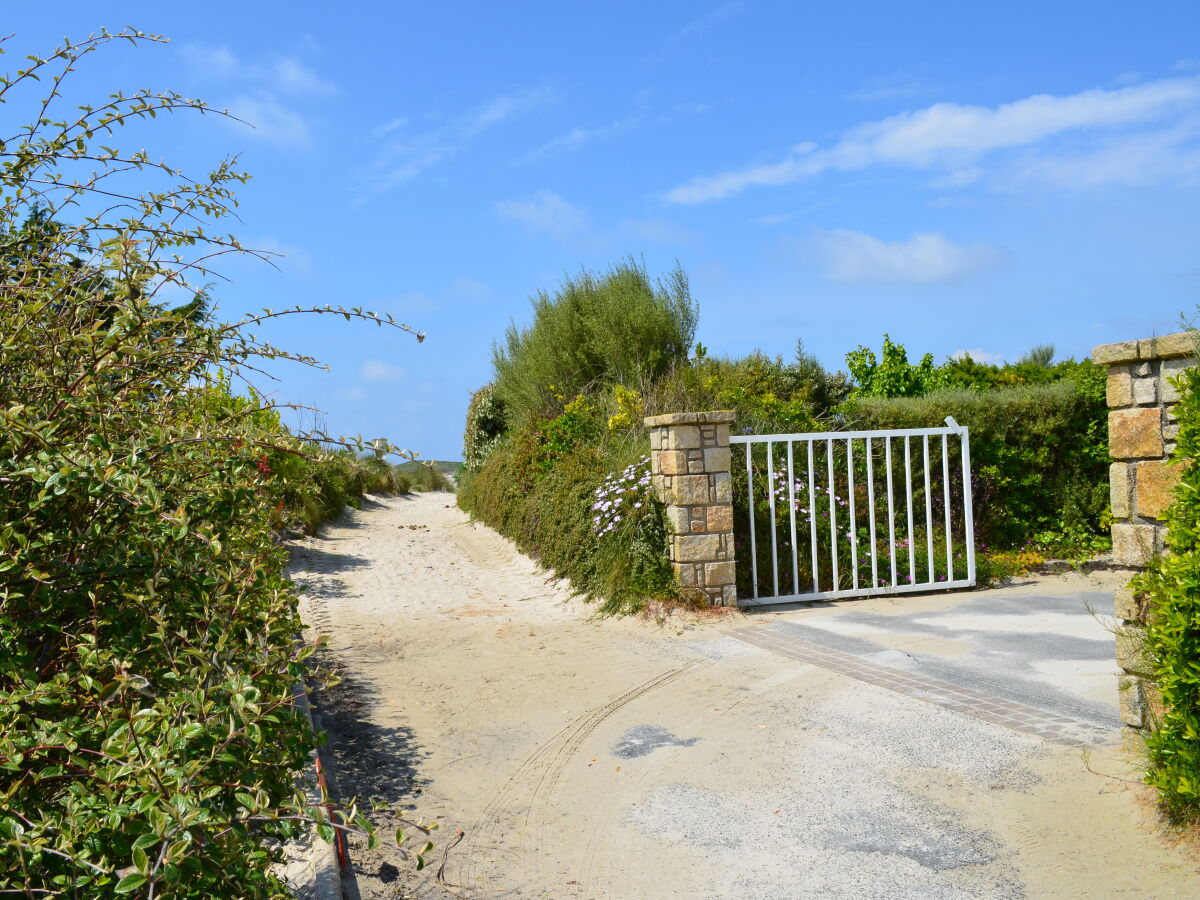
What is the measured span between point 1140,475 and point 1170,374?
17.5 inches

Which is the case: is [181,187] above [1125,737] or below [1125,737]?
above

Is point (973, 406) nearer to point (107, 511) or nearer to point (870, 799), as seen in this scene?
point (870, 799)

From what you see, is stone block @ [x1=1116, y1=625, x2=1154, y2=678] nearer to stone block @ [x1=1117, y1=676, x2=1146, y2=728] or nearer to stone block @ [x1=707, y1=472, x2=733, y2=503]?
stone block @ [x1=1117, y1=676, x2=1146, y2=728]

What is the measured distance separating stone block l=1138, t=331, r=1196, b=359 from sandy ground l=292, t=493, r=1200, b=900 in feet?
5.95

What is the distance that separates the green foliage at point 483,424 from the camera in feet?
66.6

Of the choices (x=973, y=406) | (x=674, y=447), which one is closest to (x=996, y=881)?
(x=674, y=447)

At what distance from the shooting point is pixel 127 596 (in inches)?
79.7

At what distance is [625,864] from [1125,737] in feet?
7.51

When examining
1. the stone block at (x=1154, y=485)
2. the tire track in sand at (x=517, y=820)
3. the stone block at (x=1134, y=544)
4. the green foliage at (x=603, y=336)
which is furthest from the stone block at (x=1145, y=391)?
the green foliage at (x=603, y=336)

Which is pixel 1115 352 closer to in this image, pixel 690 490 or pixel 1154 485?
pixel 1154 485

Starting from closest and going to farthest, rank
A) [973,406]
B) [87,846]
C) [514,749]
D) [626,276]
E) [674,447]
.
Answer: [87,846], [514,749], [674,447], [973,406], [626,276]

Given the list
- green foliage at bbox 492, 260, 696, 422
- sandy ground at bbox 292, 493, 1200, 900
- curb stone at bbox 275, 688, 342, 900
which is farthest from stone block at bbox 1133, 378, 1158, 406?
green foliage at bbox 492, 260, 696, 422

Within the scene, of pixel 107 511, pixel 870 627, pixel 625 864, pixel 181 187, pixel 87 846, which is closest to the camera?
pixel 87 846

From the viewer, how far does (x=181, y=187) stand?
2961 millimetres
